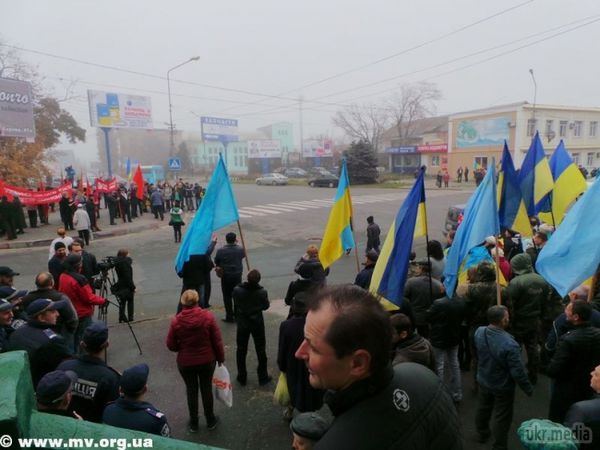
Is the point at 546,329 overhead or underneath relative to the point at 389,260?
underneath

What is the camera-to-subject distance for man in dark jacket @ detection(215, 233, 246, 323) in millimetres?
7453

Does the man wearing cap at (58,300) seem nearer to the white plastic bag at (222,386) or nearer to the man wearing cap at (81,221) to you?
the white plastic bag at (222,386)

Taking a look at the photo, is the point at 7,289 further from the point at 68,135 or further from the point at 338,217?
the point at 68,135

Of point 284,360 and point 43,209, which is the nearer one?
point 284,360

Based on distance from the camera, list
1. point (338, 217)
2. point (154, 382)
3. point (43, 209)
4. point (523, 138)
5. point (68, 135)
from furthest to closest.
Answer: point (523, 138), point (68, 135), point (43, 209), point (338, 217), point (154, 382)

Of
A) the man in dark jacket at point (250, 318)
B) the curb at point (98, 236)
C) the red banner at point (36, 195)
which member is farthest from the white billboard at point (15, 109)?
the man in dark jacket at point (250, 318)

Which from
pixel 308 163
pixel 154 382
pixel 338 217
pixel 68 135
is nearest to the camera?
pixel 154 382

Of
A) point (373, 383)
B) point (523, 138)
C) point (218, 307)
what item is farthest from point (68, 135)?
point (523, 138)

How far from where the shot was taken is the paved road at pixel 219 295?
4.48 m

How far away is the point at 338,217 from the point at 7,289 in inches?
180

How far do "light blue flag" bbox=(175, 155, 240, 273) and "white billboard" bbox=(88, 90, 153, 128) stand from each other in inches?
1476

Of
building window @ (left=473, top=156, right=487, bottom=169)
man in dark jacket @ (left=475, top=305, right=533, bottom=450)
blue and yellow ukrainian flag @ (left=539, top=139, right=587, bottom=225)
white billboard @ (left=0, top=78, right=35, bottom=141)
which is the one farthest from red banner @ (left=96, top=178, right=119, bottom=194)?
building window @ (left=473, top=156, right=487, bottom=169)

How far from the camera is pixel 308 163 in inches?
2734

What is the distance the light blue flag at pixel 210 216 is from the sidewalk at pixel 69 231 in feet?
35.6
